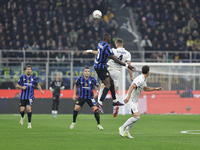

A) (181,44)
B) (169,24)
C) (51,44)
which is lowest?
(51,44)

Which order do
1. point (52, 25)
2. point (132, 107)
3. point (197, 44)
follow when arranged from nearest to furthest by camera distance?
point (132, 107) < point (197, 44) < point (52, 25)

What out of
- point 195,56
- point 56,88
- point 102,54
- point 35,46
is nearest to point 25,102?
point 102,54

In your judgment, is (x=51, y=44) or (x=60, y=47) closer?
(x=60, y=47)

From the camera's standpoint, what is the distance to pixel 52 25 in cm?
2769

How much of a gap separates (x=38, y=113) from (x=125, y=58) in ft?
37.6

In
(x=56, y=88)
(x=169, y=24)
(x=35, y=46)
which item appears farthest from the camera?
(x=169, y=24)

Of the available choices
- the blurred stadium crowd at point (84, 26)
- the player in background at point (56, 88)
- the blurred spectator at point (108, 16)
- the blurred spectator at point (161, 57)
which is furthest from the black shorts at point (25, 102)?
the blurred spectator at point (108, 16)

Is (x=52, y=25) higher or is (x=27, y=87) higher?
(x=52, y=25)

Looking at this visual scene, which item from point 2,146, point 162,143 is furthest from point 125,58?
point 2,146

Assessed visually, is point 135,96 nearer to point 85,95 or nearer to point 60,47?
point 85,95

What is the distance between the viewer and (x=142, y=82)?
9227mm

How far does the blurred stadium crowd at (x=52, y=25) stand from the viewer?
25.9m

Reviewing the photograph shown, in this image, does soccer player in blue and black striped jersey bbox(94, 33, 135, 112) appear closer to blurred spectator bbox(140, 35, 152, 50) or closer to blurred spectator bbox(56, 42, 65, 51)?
blurred spectator bbox(56, 42, 65, 51)

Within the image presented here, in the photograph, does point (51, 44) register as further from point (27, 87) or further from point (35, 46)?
point (27, 87)
